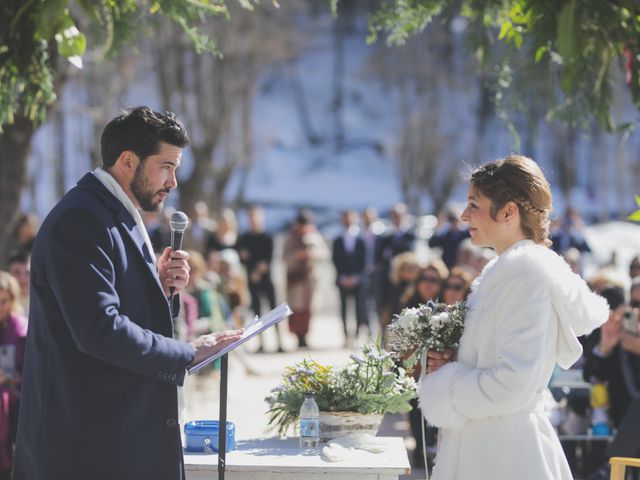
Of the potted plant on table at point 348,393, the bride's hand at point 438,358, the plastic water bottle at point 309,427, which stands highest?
the bride's hand at point 438,358

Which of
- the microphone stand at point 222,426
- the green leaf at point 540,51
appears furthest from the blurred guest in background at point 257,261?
the microphone stand at point 222,426

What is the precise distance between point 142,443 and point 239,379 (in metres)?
9.55

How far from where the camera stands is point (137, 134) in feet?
13.9

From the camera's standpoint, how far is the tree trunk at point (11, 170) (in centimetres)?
1131

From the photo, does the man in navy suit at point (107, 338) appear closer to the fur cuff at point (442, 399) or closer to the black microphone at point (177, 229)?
the black microphone at point (177, 229)

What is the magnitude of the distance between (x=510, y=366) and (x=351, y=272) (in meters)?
13.4

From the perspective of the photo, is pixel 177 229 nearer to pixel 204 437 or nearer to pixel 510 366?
pixel 204 437

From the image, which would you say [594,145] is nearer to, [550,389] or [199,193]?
[199,193]

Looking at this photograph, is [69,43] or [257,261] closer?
[69,43]

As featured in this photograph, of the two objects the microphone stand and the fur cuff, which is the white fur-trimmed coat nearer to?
the fur cuff

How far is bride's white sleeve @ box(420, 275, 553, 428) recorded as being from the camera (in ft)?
12.8

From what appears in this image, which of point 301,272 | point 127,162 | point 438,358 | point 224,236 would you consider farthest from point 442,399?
point 224,236

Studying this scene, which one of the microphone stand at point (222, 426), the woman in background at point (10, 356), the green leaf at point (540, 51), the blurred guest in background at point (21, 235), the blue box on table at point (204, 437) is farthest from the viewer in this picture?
the blurred guest in background at point (21, 235)

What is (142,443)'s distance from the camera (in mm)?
4117
